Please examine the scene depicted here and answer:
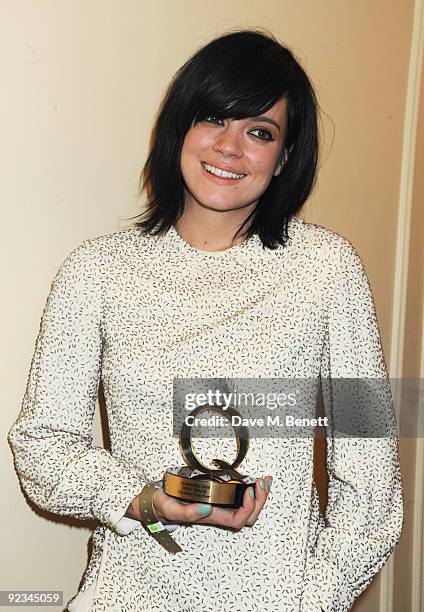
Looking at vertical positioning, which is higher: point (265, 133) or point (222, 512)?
point (265, 133)

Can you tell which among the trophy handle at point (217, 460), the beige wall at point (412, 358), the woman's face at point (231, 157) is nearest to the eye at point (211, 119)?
the woman's face at point (231, 157)

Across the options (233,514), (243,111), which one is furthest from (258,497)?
(243,111)

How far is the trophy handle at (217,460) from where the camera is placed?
1.29m

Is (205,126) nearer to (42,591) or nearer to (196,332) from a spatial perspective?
(196,332)

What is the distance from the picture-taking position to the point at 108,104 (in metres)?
1.57

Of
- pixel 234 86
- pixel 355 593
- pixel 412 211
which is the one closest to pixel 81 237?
pixel 234 86

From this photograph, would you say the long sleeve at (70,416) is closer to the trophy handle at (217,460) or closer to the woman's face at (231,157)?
the trophy handle at (217,460)

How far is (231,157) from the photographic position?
1409 millimetres

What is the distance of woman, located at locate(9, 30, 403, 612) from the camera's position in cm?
135

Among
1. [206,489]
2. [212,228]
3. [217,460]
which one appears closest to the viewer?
[206,489]

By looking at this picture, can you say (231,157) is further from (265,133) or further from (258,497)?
(258,497)

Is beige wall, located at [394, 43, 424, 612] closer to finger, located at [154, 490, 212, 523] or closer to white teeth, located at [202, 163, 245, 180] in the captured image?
white teeth, located at [202, 163, 245, 180]

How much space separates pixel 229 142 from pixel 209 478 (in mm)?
520

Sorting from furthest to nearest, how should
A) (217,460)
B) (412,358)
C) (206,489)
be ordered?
(412,358), (217,460), (206,489)
